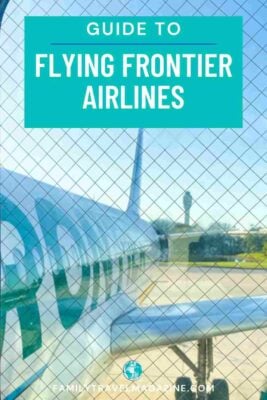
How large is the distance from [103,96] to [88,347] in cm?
92

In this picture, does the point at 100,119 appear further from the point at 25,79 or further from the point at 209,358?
the point at 209,358

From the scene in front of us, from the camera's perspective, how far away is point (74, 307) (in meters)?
1.81

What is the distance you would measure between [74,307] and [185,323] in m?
0.67

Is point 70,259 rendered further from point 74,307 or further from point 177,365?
point 177,365

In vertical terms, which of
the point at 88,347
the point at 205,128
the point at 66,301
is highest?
the point at 205,128

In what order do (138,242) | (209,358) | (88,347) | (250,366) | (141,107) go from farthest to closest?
(250,366) < (138,242) < (209,358) < (88,347) < (141,107)

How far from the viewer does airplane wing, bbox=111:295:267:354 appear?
88.0 inches

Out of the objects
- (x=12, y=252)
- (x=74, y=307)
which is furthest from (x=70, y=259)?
(x=12, y=252)

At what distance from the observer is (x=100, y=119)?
1.45 m

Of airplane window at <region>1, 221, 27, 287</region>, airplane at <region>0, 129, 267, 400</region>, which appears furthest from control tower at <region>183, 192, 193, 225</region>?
airplane window at <region>1, 221, 27, 287</region>

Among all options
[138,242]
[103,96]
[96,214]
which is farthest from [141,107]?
[138,242]

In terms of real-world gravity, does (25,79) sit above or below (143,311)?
above

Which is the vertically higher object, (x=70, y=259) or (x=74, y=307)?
(x=70, y=259)

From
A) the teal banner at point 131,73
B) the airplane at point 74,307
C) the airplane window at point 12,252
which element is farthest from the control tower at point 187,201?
the airplane window at point 12,252
